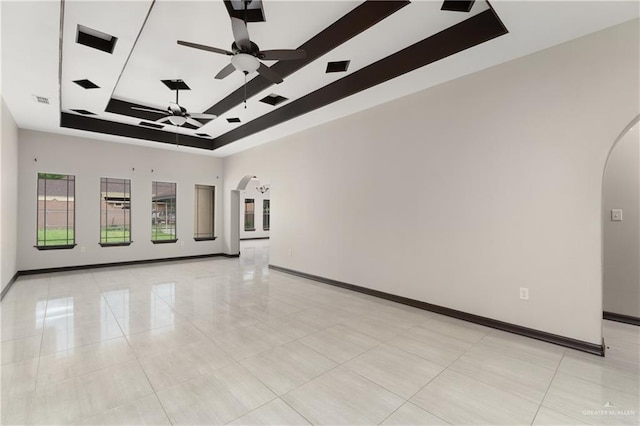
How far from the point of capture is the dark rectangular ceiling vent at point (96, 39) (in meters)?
3.25

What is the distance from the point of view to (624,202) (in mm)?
3834

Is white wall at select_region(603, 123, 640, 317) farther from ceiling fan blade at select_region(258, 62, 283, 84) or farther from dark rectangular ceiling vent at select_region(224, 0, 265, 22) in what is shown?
dark rectangular ceiling vent at select_region(224, 0, 265, 22)

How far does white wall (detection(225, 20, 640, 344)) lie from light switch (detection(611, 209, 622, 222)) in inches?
57.0

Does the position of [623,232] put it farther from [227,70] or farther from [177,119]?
[177,119]

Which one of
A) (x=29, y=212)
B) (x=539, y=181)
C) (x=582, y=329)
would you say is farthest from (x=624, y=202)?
(x=29, y=212)

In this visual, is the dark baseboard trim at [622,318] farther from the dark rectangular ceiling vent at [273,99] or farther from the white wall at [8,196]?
the white wall at [8,196]

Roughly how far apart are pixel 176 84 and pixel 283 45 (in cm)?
216

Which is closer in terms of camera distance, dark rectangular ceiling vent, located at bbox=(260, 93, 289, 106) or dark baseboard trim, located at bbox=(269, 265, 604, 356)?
dark baseboard trim, located at bbox=(269, 265, 604, 356)

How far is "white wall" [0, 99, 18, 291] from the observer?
475 cm

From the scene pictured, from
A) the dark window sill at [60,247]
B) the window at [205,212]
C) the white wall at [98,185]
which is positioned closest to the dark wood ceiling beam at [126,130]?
the white wall at [98,185]

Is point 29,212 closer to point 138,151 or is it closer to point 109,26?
point 138,151

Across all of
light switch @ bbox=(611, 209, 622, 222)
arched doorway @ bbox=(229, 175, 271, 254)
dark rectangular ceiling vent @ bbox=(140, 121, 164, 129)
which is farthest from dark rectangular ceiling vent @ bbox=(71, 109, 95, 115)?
light switch @ bbox=(611, 209, 622, 222)

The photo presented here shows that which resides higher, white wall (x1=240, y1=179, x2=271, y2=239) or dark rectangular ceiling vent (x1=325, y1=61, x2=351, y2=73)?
dark rectangular ceiling vent (x1=325, y1=61, x2=351, y2=73)

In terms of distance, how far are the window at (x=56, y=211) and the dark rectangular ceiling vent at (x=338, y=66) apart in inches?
268
